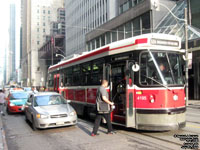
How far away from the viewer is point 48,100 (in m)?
9.66

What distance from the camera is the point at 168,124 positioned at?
685cm

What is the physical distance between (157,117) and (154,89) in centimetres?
86

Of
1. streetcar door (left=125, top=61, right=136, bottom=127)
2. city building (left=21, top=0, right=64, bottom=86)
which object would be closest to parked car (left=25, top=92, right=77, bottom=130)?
streetcar door (left=125, top=61, right=136, bottom=127)

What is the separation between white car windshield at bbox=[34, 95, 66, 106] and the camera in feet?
31.0

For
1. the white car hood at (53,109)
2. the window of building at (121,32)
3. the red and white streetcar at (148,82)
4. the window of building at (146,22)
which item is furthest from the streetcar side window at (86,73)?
the window of building at (121,32)

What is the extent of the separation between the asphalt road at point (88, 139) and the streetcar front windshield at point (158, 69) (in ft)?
5.56

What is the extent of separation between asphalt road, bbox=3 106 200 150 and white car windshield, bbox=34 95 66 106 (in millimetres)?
1249

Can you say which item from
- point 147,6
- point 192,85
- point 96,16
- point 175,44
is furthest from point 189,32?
point 96,16

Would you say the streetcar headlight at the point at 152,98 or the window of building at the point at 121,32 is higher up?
the window of building at the point at 121,32

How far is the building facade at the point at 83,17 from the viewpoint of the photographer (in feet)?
152

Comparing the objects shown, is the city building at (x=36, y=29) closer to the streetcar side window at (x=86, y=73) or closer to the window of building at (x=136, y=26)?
the window of building at (x=136, y=26)

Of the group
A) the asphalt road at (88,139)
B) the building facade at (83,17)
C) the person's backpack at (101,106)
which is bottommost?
the asphalt road at (88,139)

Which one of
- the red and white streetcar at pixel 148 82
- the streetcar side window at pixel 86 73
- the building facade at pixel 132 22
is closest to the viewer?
the red and white streetcar at pixel 148 82

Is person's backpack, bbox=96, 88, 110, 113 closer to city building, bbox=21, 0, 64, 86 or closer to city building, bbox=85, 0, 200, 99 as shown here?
city building, bbox=85, 0, 200, 99
